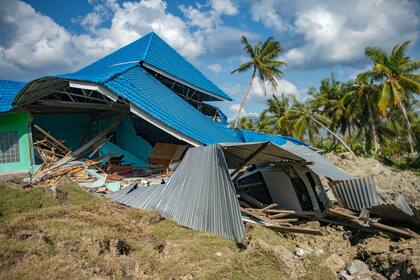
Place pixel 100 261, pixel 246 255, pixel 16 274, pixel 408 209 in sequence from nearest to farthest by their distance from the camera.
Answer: pixel 16 274 < pixel 100 261 < pixel 246 255 < pixel 408 209

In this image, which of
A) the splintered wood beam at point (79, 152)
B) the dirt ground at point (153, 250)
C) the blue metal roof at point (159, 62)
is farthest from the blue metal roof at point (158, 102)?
the dirt ground at point (153, 250)

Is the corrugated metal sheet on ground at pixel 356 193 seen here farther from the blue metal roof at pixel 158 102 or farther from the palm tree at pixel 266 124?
the palm tree at pixel 266 124

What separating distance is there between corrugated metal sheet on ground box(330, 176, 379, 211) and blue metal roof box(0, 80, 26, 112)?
1173cm

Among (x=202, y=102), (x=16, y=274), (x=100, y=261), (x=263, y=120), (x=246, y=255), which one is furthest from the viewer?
(x=263, y=120)

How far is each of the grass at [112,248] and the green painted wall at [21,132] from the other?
5561mm

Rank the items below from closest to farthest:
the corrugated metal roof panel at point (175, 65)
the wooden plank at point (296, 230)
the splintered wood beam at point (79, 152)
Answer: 1. the wooden plank at point (296, 230)
2. the splintered wood beam at point (79, 152)
3. the corrugated metal roof panel at point (175, 65)

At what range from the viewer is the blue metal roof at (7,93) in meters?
13.0

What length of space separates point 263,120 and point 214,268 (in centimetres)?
3504

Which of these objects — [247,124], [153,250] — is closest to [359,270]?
[153,250]

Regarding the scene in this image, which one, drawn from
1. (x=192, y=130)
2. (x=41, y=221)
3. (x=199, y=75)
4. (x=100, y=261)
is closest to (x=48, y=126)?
(x=192, y=130)

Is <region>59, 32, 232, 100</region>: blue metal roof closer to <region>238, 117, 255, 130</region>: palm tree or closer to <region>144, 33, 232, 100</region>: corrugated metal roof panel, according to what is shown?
<region>144, 33, 232, 100</region>: corrugated metal roof panel

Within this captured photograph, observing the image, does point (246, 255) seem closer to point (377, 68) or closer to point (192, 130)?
point (192, 130)

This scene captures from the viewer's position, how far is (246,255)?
6.06m

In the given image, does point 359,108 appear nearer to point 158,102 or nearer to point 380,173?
point 380,173
